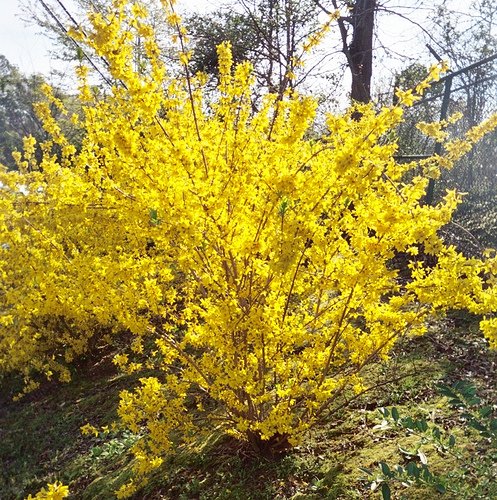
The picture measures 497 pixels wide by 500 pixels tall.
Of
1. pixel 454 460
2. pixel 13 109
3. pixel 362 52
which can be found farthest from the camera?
Answer: pixel 13 109

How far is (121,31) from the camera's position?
2775mm

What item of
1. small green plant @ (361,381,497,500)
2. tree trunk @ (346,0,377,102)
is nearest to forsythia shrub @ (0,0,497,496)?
small green plant @ (361,381,497,500)

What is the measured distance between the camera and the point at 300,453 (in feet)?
11.2

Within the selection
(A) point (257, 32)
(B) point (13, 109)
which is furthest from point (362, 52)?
(B) point (13, 109)

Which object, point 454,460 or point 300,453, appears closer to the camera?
point 454,460

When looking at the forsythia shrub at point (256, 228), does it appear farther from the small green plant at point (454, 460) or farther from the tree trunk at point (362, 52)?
the tree trunk at point (362, 52)

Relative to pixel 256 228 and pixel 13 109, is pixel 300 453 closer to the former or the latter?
pixel 256 228

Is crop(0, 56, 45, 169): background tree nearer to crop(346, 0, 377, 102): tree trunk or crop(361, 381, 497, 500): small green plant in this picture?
crop(346, 0, 377, 102): tree trunk

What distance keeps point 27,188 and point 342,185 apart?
505 centimetres

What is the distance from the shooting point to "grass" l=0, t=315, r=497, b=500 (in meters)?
3.10

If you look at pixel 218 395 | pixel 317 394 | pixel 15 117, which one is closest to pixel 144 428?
pixel 218 395

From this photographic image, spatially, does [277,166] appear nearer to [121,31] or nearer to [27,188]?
[121,31]

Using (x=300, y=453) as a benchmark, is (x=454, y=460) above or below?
above

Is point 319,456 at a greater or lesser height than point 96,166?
lesser
